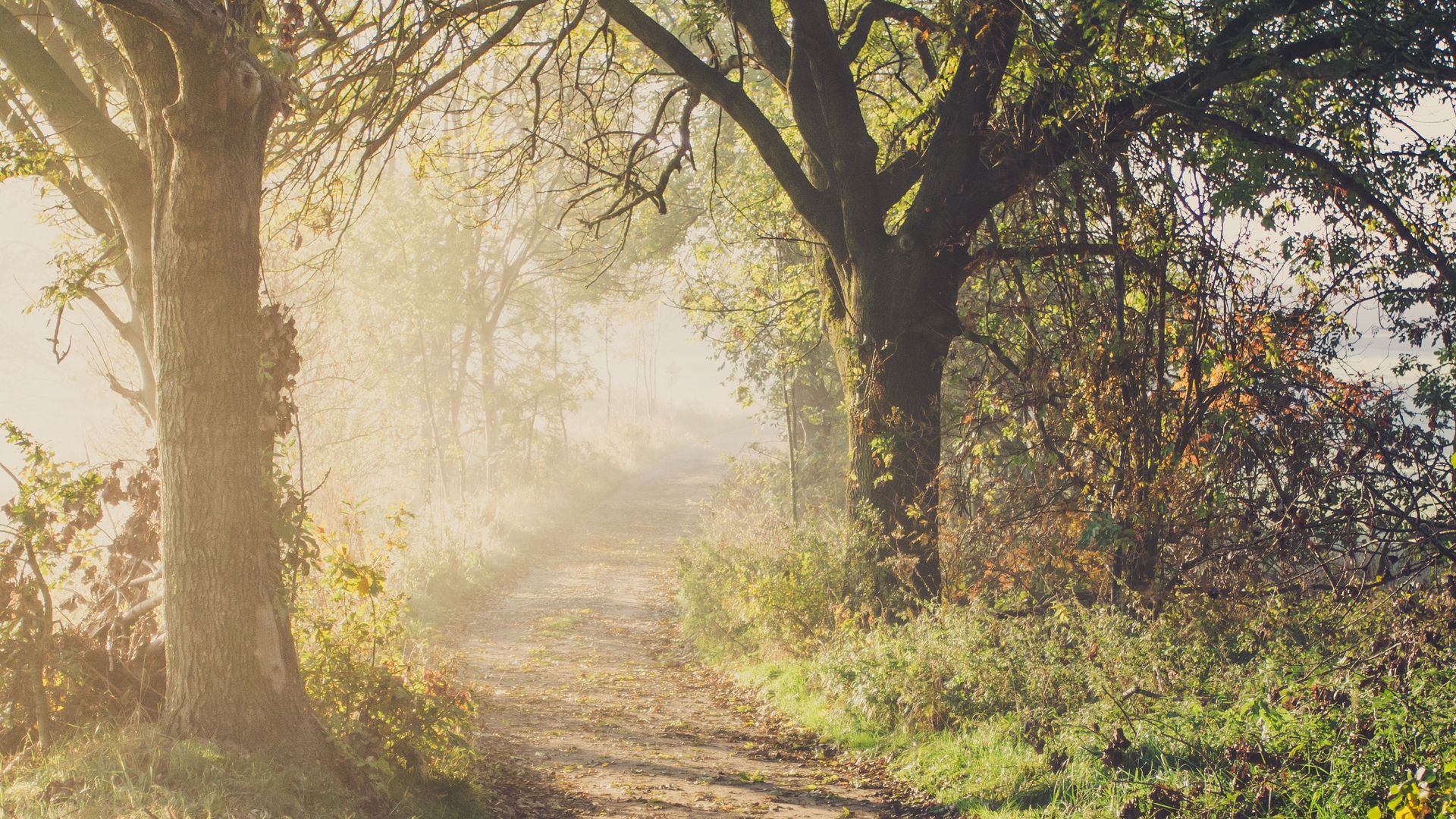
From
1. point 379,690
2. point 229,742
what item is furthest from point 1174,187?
point 229,742

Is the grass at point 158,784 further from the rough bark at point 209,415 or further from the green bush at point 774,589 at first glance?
the green bush at point 774,589

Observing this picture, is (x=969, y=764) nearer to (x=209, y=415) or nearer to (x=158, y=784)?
(x=158, y=784)

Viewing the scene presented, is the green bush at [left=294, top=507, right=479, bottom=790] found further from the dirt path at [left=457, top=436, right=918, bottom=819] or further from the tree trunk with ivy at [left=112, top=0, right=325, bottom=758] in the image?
the dirt path at [left=457, top=436, right=918, bottom=819]

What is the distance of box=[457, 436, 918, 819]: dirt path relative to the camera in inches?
265

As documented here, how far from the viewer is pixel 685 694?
10.7 meters

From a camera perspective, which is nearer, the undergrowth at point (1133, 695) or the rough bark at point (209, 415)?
the undergrowth at point (1133, 695)

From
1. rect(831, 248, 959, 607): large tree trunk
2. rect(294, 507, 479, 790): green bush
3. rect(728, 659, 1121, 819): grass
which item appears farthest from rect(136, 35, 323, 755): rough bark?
rect(831, 248, 959, 607): large tree trunk

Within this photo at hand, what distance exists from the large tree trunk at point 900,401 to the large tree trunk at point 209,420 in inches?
225

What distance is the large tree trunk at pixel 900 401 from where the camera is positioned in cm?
A: 896

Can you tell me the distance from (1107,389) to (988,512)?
183cm

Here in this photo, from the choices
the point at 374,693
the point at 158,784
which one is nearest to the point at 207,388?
the point at 158,784

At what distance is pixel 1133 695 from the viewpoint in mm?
5828

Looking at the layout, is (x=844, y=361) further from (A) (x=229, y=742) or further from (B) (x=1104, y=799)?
(A) (x=229, y=742)

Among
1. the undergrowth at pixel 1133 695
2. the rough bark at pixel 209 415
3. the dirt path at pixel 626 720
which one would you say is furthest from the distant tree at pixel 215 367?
the undergrowth at pixel 1133 695
